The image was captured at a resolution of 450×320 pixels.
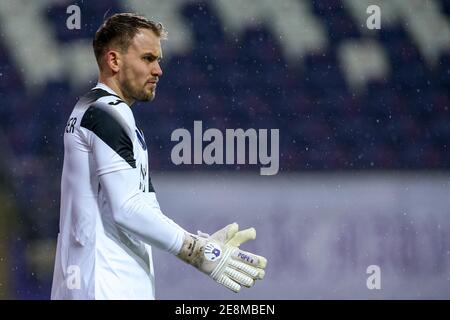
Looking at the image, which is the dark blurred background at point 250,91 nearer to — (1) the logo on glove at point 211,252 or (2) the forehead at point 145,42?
(2) the forehead at point 145,42

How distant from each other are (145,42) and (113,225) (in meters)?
0.69

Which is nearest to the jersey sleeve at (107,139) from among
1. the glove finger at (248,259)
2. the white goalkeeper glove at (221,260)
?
the white goalkeeper glove at (221,260)

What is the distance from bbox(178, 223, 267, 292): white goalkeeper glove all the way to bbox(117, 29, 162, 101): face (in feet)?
1.79

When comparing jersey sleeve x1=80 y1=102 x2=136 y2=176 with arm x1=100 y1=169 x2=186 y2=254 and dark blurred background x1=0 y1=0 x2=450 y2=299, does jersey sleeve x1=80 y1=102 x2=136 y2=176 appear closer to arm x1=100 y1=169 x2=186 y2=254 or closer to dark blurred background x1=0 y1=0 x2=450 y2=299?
arm x1=100 y1=169 x2=186 y2=254

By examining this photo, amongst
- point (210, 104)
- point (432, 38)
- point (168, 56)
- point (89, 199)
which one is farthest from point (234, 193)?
point (89, 199)

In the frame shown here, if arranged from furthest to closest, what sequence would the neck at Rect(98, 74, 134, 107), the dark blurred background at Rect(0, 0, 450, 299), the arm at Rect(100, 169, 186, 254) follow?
1. the dark blurred background at Rect(0, 0, 450, 299)
2. the neck at Rect(98, 74, 134, 107)
3. the arm at Rect(100, 169, 186, 254)

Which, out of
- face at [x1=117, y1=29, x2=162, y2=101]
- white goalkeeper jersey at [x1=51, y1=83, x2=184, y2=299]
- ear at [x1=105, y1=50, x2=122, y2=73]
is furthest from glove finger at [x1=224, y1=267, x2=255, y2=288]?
ear at [x1=105, y1=50, x2=122, y2=73]

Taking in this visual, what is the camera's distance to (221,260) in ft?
9.11

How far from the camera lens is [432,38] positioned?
444 cm

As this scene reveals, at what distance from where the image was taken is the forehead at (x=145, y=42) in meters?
3.00

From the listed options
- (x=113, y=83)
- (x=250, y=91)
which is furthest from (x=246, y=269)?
(x=250, y=91)

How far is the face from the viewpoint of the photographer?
2943mm

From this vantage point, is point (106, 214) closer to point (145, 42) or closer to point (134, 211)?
point (134, 211)

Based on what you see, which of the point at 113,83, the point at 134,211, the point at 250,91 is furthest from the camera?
the point at 250,91
